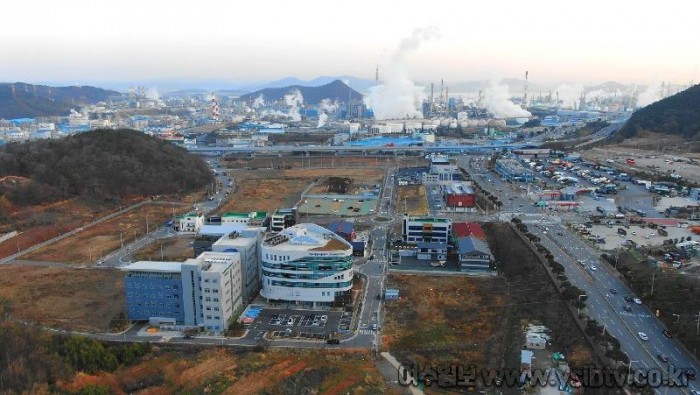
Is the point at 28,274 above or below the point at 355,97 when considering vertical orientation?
below

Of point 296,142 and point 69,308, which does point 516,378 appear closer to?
point 69,308

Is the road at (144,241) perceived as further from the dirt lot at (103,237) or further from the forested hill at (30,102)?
the forested hill at (30,102)

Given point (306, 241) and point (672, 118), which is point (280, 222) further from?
point (672, 118)

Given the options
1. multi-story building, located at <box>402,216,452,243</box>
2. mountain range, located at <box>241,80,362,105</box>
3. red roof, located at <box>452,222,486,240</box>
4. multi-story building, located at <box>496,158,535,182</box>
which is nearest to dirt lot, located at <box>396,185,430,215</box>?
red roof, located at <box>452,222,486,240</box>

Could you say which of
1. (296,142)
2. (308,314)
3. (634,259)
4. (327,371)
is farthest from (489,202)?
(296,142)

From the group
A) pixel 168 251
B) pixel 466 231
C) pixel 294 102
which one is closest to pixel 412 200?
pixel 466 231
